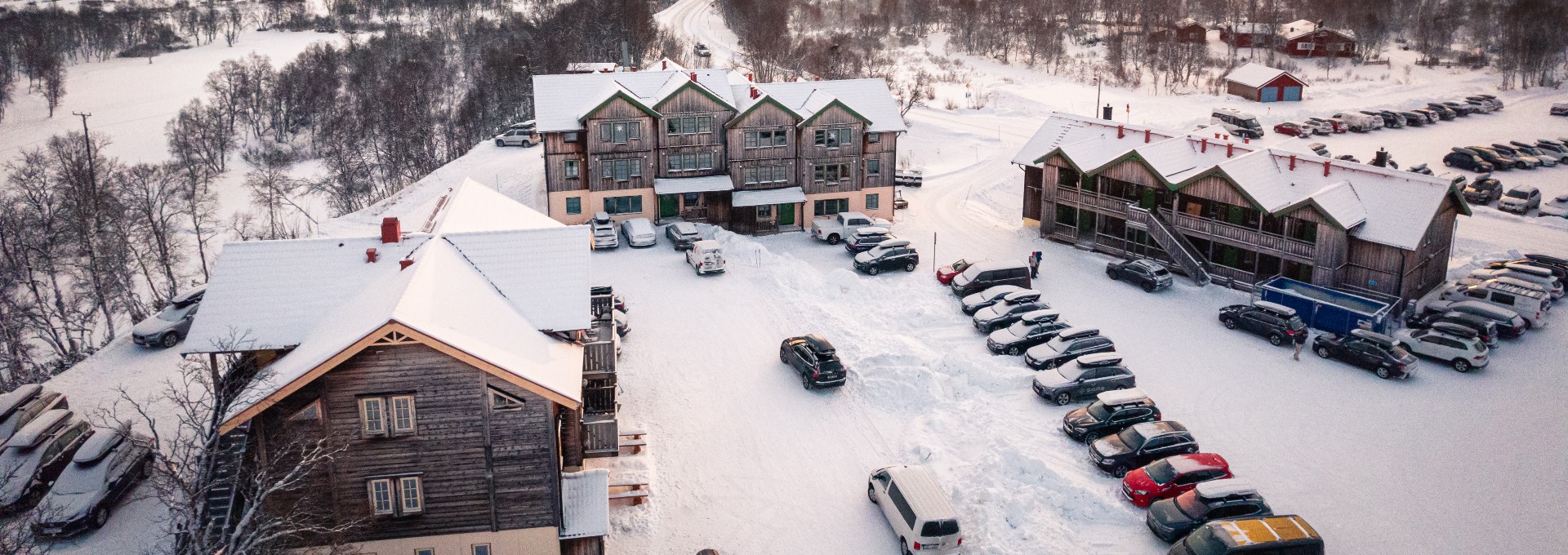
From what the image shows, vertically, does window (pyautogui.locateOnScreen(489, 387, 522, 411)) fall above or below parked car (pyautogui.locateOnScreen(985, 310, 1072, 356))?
above

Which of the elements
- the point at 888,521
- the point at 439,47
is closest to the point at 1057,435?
the point at 888,521

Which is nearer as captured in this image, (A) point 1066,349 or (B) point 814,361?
(B) point 814,361

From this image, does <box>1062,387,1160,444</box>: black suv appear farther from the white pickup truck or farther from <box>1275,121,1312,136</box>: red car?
<box>1275,121,1312,136</box>: red car

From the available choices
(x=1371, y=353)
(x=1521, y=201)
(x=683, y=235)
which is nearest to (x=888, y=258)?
(x=683, y=235)

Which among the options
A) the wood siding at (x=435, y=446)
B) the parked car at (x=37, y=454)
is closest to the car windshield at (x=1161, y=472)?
the wood siding at (x=435, y=446)

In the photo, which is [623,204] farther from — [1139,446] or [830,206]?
[1139,446]

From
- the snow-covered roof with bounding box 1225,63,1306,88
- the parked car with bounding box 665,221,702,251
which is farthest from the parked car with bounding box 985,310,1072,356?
the snow-covered roof with bounding box 1225,63,1306,88
